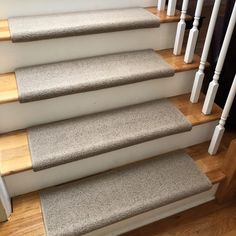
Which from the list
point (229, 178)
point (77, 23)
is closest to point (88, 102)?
point (77, 23)

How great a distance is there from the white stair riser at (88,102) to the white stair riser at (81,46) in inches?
10.5

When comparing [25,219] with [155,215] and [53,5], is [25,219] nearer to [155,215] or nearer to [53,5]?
[155,215]

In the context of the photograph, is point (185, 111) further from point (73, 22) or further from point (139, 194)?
point (73, 22)

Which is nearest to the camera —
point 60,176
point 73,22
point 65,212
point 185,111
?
point 65,212

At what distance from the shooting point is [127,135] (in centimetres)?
138

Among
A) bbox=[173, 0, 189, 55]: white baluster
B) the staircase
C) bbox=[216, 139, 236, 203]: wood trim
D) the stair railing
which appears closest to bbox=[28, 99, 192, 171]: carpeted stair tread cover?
the staircase

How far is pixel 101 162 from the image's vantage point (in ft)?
4.66

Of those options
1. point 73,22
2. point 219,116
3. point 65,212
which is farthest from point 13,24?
point 219,116

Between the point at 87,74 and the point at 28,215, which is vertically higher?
the point at 87,74

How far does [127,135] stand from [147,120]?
0.18 meters

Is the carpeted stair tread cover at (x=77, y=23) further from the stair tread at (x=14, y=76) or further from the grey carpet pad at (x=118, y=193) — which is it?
the grey carpet pad at (x=118, y=193)

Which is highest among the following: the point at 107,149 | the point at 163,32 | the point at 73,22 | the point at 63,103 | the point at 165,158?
the point at 73,22

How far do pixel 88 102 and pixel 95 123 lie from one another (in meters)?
0.13

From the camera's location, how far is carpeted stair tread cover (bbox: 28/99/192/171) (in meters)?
1.28
